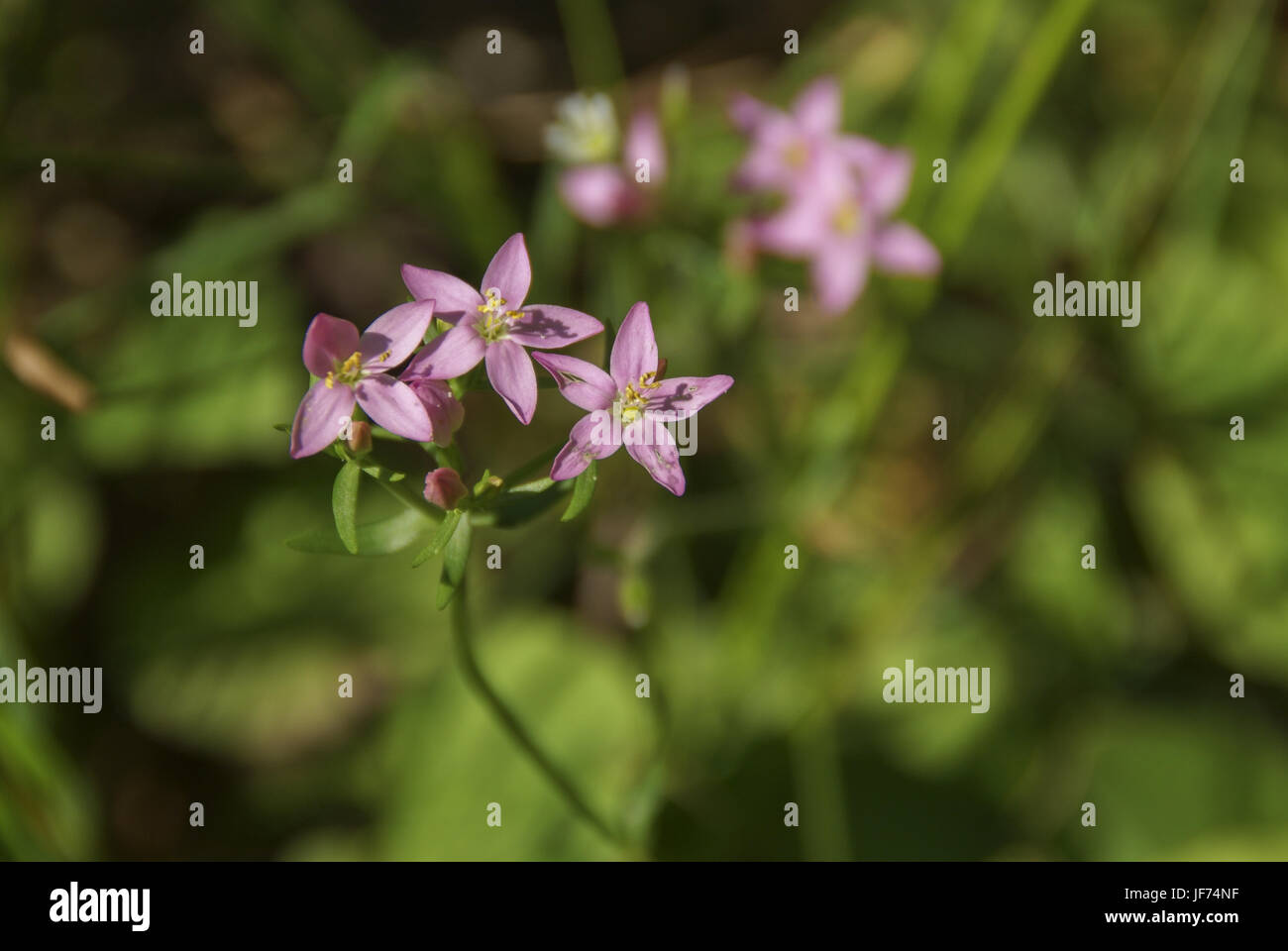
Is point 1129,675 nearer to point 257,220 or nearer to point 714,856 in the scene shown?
point 714,856

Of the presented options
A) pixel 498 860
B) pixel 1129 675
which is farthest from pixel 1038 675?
pixel 498 860

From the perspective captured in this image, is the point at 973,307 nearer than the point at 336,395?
No

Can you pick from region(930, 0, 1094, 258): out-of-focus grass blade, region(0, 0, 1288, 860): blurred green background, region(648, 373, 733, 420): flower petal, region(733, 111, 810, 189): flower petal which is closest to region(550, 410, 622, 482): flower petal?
region(648, 373, 733, 420): flower petal

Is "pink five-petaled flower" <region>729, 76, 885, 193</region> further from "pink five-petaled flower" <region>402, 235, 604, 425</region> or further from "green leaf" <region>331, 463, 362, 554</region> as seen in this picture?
"green leaf" <region>331, 463, 362, 554</region>

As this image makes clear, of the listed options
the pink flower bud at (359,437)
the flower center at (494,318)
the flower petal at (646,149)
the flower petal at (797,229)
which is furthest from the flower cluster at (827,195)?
the pink flower bud at (359,437)

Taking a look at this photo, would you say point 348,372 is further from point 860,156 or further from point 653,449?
point 860,156
